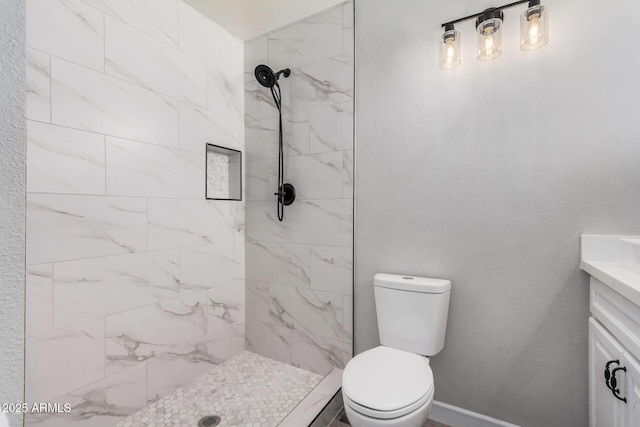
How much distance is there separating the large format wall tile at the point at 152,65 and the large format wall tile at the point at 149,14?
35 millimetres

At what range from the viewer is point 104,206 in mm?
1440

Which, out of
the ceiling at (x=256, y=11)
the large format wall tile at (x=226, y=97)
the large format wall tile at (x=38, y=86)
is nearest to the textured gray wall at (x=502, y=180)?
the ceiling at (x=256, y=11)

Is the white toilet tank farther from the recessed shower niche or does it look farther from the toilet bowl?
the recessed shower niche

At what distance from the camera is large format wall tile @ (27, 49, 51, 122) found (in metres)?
1.21

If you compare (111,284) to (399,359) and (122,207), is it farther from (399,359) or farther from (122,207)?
(399,359)

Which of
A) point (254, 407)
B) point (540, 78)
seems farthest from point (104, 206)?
point (540, 78)

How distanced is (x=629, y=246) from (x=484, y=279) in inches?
21.0

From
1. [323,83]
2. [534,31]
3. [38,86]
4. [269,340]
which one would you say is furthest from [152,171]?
[534,31]

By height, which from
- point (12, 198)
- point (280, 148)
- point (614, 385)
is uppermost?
point (280, 148)

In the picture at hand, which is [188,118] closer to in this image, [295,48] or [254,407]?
[295,48]

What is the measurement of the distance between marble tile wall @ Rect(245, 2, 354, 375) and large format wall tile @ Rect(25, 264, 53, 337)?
1.11m

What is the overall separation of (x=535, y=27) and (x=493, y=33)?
0.52 feet

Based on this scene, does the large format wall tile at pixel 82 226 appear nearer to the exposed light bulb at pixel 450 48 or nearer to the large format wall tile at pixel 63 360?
the large format wall tile at pixel 63 360

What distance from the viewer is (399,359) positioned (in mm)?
1353
